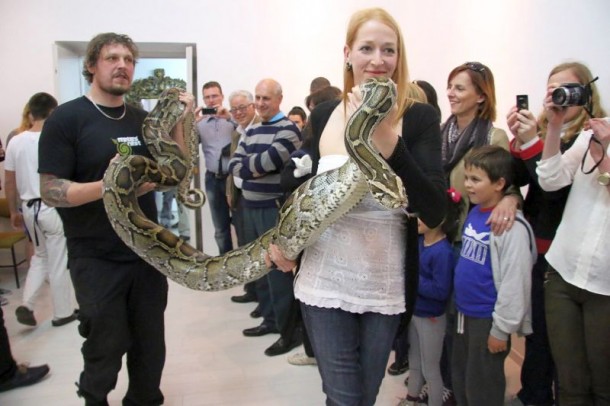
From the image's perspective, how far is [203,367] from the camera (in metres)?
3.84

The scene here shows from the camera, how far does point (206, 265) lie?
2.44 m

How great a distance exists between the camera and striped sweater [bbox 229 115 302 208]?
13.7ft

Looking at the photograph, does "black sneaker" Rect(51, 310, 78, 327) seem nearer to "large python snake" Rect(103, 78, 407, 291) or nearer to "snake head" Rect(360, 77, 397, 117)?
"large python snake" Rect(103, 78, 407, 291)

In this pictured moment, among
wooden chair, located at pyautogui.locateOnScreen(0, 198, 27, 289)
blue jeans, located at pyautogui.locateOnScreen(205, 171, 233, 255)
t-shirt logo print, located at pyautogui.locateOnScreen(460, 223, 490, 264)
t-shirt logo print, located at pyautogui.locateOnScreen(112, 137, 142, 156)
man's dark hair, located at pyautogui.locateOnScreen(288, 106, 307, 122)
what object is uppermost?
man's dark hair, located at pyautogui.locateOnScreen(288, 106, 307, 122)

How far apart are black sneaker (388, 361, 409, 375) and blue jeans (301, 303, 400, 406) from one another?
76.4 inches

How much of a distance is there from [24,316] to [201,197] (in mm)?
2899

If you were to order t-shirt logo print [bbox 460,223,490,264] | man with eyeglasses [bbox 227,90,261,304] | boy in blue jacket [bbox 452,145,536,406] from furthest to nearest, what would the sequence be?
1. man with eyeglasses [bbox 227,90,261,304]
2. t-shirt logo print [bbox 460,223,490,264]
3. boy in blue jacket [bbox 452,145,536,406]

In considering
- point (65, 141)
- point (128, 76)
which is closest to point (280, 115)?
point (128, 76)

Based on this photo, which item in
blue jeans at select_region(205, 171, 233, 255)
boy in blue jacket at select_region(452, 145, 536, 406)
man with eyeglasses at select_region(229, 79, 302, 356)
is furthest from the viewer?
blue jeans at select_region(205, 171, 233, 255)

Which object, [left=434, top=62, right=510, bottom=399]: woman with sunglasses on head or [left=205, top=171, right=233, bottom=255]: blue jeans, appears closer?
[left=434, top=62, right=510, bottom=399]: woman with sunglasses on head

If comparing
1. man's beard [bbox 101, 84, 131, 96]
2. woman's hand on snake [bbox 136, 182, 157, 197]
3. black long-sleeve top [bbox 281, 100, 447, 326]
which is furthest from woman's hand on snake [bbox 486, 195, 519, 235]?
man's beard [bbox 101, 84, 131, 96]

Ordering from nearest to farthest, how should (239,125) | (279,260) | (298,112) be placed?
(279,260), (239,125), (298,112)

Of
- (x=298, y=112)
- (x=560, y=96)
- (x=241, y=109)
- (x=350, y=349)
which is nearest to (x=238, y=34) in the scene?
(x=298, y=112)

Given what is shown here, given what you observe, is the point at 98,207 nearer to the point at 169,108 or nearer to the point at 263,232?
the point at 169,108
